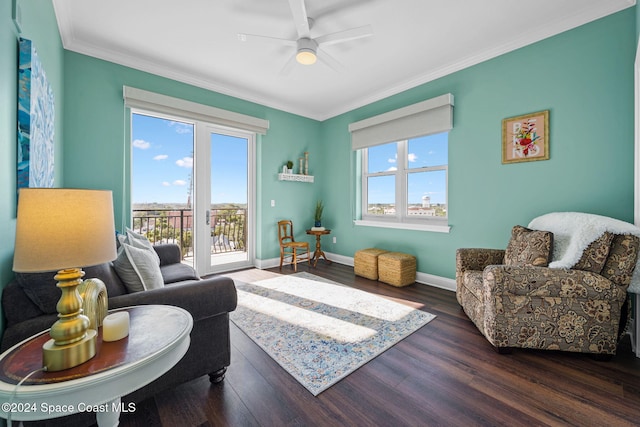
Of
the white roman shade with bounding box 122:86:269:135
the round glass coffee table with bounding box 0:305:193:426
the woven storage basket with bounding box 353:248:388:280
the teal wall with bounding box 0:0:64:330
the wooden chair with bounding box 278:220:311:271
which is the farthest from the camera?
the wooden chair with bounding box 278:220:311:271

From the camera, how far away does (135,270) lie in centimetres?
163

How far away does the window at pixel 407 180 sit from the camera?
12.0 feet

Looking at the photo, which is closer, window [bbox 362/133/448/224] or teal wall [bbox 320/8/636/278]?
teal wall [bbox 320/8/636/278]

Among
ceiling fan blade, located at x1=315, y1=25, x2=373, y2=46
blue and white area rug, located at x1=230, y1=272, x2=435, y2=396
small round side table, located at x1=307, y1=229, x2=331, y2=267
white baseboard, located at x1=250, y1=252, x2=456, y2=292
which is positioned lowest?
blue and white area rug, located at x1=230, y1=272, x2=435, y2=396

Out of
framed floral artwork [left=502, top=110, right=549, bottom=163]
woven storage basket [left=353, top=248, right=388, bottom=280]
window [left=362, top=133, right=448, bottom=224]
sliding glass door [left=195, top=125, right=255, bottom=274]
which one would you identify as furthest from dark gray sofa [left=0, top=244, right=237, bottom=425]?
framed floral artwork [left=502, top=110, right=549, bottom=163]

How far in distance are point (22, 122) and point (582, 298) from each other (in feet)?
11.4

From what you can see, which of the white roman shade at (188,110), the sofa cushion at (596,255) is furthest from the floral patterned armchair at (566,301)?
the white roman shade at (188,110)

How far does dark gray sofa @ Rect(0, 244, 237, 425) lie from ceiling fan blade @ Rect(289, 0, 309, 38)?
2117 millimetres

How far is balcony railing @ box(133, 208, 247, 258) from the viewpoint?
11.9ft

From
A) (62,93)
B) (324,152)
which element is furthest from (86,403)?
(324,152)

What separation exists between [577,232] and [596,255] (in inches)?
8.1

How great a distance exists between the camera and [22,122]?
53.4 inches

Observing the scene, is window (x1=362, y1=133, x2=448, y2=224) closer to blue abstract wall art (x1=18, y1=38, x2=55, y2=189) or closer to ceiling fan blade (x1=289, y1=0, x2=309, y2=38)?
ceiling fan blade (x1=289, y1=0, x2=309, y2=38)

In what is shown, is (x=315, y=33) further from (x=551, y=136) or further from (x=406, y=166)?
(x=551, y=136)
